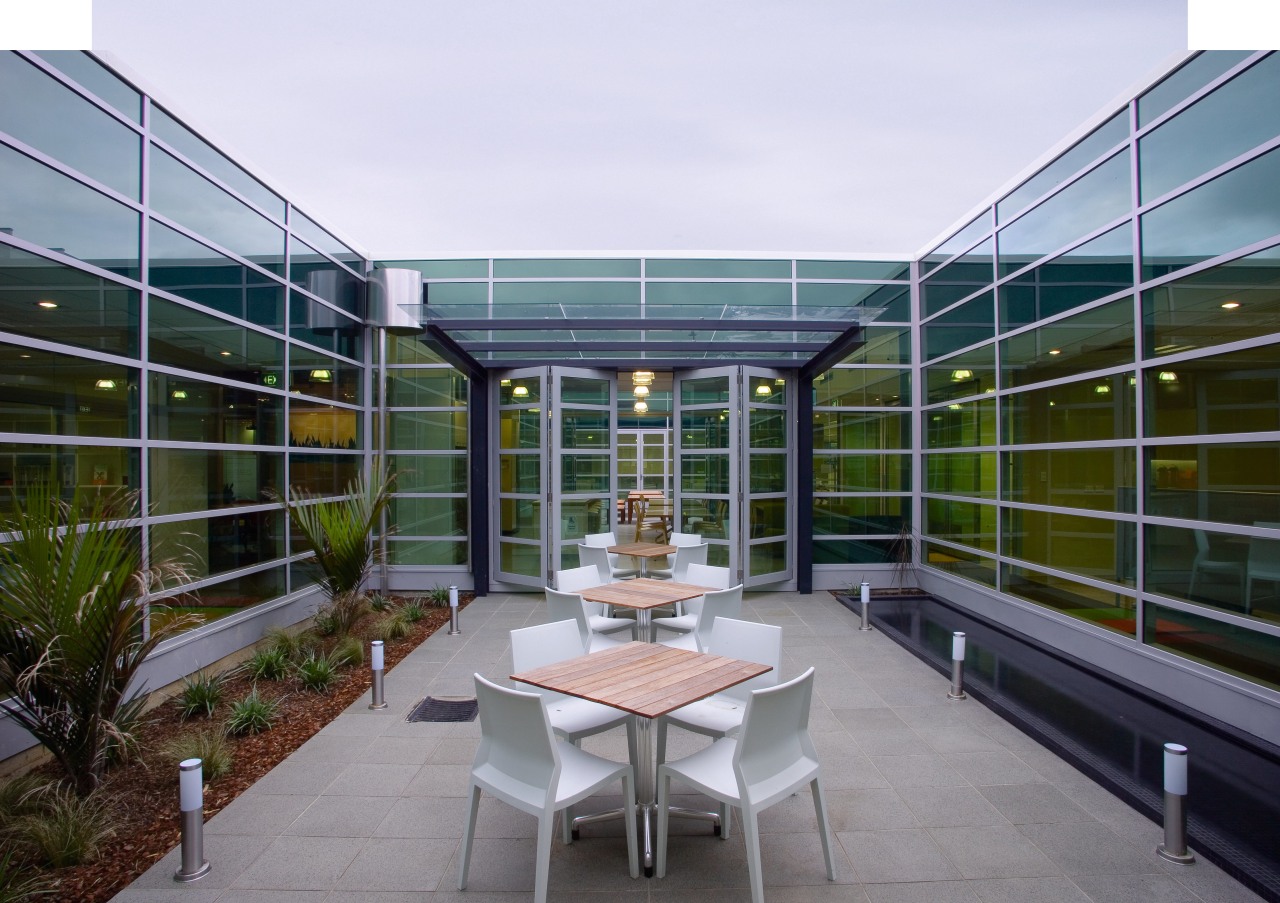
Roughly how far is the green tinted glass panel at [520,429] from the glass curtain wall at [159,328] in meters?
2.56

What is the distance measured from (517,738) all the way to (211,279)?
19.5 ft

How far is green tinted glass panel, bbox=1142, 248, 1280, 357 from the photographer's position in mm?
4727

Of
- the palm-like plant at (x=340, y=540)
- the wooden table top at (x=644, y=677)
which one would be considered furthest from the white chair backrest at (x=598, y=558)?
the wooden table top at (x=644, y=677)

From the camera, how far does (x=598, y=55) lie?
771 centimetres

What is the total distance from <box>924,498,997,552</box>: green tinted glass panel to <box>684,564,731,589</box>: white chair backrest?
12.8ft

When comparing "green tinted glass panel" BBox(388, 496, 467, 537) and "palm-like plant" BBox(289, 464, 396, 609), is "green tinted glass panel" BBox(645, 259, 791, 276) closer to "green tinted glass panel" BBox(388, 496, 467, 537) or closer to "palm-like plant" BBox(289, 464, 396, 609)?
"green tinted glass panel" BBox(388, 496, 467, 537)

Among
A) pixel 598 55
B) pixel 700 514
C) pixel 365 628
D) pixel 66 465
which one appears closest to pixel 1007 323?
pixel 700 514

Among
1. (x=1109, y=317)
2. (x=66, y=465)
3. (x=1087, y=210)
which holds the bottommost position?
(x=66, y=465)

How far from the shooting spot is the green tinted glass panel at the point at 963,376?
28.2ft

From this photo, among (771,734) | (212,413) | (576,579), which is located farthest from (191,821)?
(212,413)

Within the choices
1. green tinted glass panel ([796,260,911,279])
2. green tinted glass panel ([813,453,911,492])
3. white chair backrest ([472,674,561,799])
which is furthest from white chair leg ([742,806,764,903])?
green tinted glass panel ([796,260,911,279])

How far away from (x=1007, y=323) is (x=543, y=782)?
7870mm

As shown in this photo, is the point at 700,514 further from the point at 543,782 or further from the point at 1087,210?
the point at 543,782

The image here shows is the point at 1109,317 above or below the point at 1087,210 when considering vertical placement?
below
